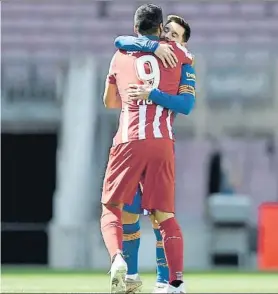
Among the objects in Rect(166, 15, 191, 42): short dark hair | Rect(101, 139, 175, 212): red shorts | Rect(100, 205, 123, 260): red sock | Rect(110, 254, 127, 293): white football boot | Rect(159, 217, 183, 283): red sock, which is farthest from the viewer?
Rect(166, 15, 191, 42): short dark hair

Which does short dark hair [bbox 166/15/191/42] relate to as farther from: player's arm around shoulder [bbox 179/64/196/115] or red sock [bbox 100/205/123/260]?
red sock [bbox 100/205/123/260]

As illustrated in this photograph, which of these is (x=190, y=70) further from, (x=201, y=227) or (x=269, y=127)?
(x=269, y=127)

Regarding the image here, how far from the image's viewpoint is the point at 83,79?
14211 millimetres

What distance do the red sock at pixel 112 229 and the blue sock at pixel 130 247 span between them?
0.35 metres

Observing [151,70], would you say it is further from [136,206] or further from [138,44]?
[136,206]

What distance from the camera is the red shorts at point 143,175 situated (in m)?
4.69

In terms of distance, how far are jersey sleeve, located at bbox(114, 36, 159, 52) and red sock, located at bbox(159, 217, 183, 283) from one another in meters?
0.78

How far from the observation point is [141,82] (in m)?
4.78

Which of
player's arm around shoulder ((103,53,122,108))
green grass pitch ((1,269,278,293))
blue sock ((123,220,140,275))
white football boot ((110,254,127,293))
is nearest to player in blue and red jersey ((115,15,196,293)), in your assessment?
blue sock ((123,220,140,275))

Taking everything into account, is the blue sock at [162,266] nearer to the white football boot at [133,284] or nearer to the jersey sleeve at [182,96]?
the white football boot at [133,284]

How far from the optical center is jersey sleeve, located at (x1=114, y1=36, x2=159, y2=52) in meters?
4.76

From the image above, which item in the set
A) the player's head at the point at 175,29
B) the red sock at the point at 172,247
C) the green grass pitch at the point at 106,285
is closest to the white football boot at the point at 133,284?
the red sock at the point at 172,247

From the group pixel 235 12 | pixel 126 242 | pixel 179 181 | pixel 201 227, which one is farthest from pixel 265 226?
pixel 126 242

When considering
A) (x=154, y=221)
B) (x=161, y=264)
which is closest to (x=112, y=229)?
(x=154, y=221)
